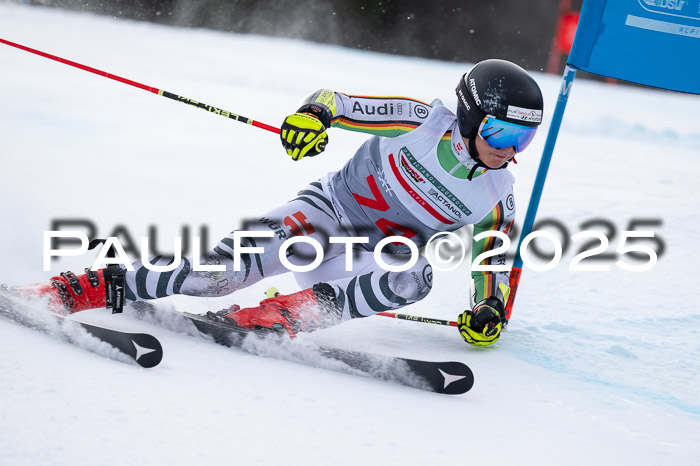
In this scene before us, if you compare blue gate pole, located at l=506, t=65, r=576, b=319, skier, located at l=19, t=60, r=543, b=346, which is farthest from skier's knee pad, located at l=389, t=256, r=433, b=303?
blue gate pole, located at l=506, t=65, r=576, b=319

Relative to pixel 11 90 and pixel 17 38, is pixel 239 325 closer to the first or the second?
pixel 11 90

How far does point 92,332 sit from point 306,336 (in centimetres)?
80

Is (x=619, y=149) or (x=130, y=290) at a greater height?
(x=619, y=149)

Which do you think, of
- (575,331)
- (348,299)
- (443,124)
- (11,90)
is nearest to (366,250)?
(348,299)

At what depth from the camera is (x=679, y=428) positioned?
7.06 ft

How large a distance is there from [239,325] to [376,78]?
846cm

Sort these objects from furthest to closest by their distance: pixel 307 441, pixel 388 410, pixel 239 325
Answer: pixel 239 325 < pixel 388 410 < pixel 307 441

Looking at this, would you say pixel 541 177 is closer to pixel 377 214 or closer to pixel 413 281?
pixel 377 214

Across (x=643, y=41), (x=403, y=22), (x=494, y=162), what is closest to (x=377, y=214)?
(x=494, y=162)

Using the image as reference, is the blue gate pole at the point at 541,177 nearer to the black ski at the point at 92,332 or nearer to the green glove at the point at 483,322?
the green glove at the point at 483,322

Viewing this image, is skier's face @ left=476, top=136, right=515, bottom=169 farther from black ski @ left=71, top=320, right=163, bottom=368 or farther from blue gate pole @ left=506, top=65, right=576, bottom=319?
black ski @ left=71, top=320, right=163, bottom=368

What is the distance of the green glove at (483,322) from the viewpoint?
8.38ft

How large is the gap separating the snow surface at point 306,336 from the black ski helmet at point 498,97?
852mm

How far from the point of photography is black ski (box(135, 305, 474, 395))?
2125 millimetres
